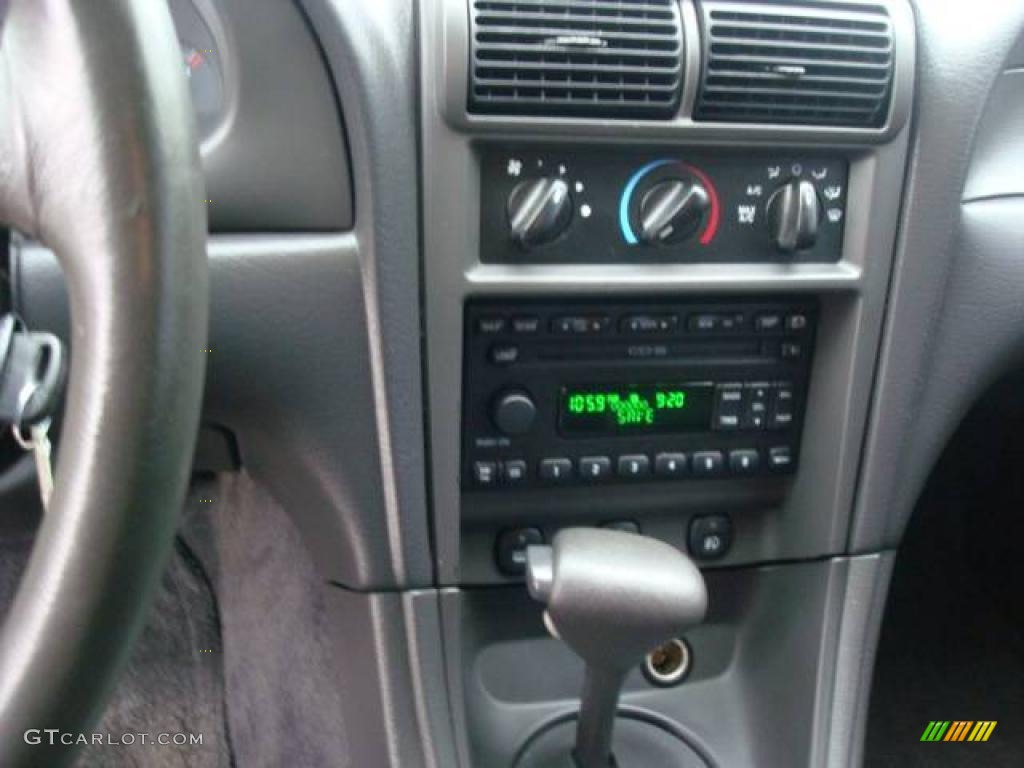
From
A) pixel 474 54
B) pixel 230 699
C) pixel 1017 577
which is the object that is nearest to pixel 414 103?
pixel 474 54

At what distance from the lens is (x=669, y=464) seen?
3.22 feet

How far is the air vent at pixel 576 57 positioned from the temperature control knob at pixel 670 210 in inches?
2.4

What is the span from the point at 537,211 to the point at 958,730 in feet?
3.29

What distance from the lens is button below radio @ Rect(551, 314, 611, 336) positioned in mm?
913

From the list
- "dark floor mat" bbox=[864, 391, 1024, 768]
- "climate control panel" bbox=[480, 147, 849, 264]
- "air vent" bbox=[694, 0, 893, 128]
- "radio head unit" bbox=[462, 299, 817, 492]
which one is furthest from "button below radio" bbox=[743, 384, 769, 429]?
"dark floor mat" bbox=[864, 391, 1024, 768]

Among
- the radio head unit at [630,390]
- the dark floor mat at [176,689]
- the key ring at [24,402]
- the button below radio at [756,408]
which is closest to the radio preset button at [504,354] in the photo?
the radio head unit at [630,390]

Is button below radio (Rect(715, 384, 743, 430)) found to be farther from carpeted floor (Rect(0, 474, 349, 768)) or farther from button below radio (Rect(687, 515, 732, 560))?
carpeted floor (Rect(0, 474, 349, 768))

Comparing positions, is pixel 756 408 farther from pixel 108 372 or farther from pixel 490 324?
pixel 108 372

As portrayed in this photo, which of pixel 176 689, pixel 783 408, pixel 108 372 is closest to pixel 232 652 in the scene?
pixel 176 689

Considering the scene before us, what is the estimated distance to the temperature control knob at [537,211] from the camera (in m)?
0.84

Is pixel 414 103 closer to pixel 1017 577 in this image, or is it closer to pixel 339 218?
pixel 339 218

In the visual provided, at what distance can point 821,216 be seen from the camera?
36.7 inches

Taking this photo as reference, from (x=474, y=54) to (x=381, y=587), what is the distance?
41 cm

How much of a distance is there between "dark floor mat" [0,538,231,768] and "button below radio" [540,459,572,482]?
0.59 meters
